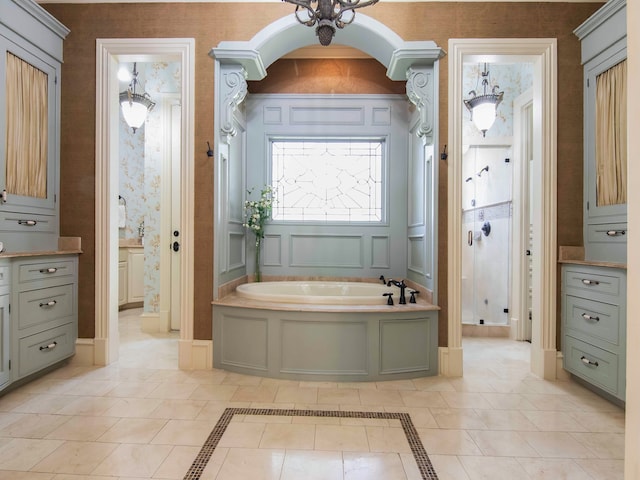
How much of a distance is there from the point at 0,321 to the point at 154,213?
2.10m

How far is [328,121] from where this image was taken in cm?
402

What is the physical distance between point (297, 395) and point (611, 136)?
2811 mm

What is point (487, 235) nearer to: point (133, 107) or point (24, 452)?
point (133, 107)

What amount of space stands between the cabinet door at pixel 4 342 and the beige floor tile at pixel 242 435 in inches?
58.5

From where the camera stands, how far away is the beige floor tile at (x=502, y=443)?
1.88 m

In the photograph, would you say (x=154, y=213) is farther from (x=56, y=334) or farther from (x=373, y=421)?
(x=373, y=421)

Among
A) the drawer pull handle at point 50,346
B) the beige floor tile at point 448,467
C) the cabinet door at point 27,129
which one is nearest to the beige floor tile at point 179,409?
the drawer pull handle at point 50,346

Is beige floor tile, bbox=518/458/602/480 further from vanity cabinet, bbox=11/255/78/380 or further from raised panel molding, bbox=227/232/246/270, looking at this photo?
Result: vanity cabinet, bbox=11/255/78/380

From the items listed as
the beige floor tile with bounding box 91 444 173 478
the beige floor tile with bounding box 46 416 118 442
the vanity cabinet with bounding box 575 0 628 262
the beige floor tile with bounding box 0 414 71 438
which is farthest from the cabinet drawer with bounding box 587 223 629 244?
the beige floor tile with bounding box 0 414 71 438

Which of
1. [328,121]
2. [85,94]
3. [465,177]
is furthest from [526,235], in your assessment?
[85,94]

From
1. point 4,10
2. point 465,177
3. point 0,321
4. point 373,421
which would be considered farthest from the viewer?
point 465,177

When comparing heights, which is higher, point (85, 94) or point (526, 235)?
point (85, 94)

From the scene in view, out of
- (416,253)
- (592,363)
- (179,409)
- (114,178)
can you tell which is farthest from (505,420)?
(114,178)

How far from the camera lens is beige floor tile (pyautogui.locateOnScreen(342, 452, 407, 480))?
168 centimetres
